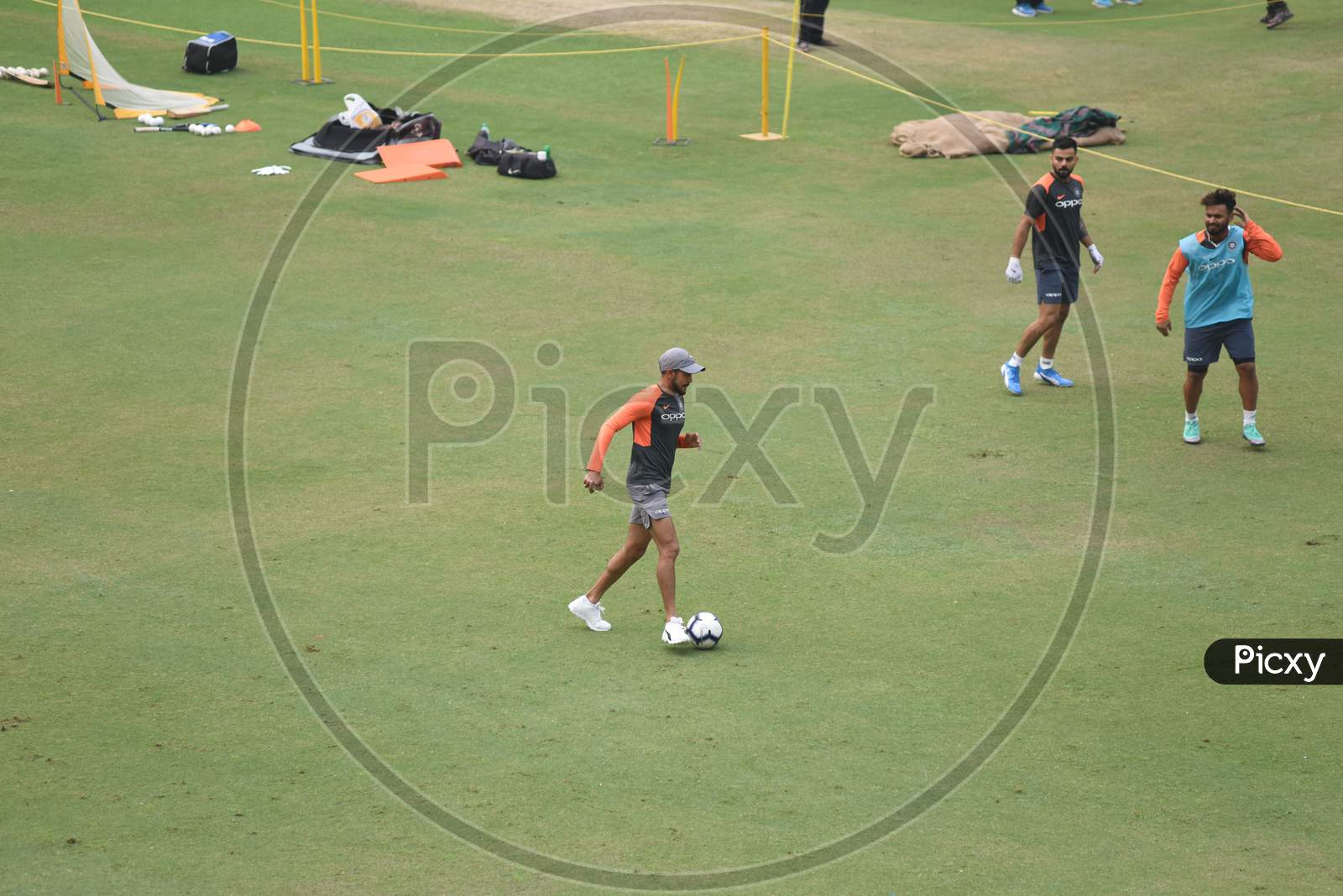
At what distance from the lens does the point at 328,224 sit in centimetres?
2050

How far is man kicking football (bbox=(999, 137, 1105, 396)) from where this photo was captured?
14797 mm

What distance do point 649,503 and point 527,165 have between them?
46.9 ft

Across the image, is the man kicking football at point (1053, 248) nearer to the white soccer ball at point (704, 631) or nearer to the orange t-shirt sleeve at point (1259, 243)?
the orange t-shirt sleeve at point (1259, 243)

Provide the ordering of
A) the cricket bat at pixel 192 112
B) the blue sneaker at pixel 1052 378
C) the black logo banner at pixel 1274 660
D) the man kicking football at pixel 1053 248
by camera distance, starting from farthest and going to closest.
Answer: the cricket bat at pixel 192 112 → the blue sneaker at pixel 1052 378 → the man kicking football at pixel 1053 248 → the black logo banner at pixel 1274 660

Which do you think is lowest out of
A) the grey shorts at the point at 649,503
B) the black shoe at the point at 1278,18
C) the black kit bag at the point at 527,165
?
the grey shorts at the point at 649,503

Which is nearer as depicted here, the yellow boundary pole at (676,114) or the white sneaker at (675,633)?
the white sneaker at (675,633)

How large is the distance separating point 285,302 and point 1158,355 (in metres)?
10.4

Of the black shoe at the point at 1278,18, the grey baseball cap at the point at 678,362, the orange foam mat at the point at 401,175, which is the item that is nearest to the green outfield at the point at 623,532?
the orange foam mat at the point at 401,175

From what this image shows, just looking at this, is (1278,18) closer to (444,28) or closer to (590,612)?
(444,28)

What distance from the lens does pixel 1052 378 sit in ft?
50.0

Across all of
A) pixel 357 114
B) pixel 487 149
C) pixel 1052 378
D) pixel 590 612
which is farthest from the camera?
pixel 487 149

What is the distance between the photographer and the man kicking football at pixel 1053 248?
1480 centimetres

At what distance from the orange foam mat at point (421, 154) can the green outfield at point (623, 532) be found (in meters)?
0.44

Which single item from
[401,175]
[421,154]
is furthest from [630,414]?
[421,154]
